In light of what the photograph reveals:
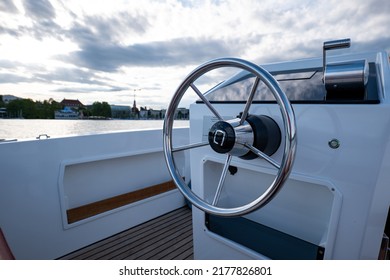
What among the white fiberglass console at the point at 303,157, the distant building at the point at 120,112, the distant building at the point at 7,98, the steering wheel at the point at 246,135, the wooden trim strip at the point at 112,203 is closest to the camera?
the steering wheel at the point at 246,135

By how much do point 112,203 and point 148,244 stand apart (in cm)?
48

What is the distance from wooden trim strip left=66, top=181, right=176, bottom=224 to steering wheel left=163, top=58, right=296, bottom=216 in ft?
4.26

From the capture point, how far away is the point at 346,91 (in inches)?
34.3

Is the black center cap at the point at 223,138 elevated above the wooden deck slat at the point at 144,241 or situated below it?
above

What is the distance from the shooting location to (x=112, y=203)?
78.0 inches

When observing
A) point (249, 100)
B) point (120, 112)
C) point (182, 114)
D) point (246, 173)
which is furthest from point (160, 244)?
point (120, 112)

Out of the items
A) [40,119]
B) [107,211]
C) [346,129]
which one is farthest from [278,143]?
[40,119]

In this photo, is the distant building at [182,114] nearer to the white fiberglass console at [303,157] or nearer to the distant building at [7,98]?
the white fiberglass console at [303,157]

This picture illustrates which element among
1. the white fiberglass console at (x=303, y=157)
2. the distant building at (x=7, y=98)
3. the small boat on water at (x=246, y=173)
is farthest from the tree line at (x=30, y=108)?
the white fiberglass console at (x=303, y=157)

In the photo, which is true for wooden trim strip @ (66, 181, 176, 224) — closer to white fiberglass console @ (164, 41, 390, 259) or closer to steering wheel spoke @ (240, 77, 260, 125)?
white fiberglass console @ (164, 41, 390, 259)

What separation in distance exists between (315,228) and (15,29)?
6.83ft

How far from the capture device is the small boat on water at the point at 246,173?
747 mm

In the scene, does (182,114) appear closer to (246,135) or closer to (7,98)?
(246,135)

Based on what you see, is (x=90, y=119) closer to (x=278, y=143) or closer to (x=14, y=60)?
(x=14, y=60)
